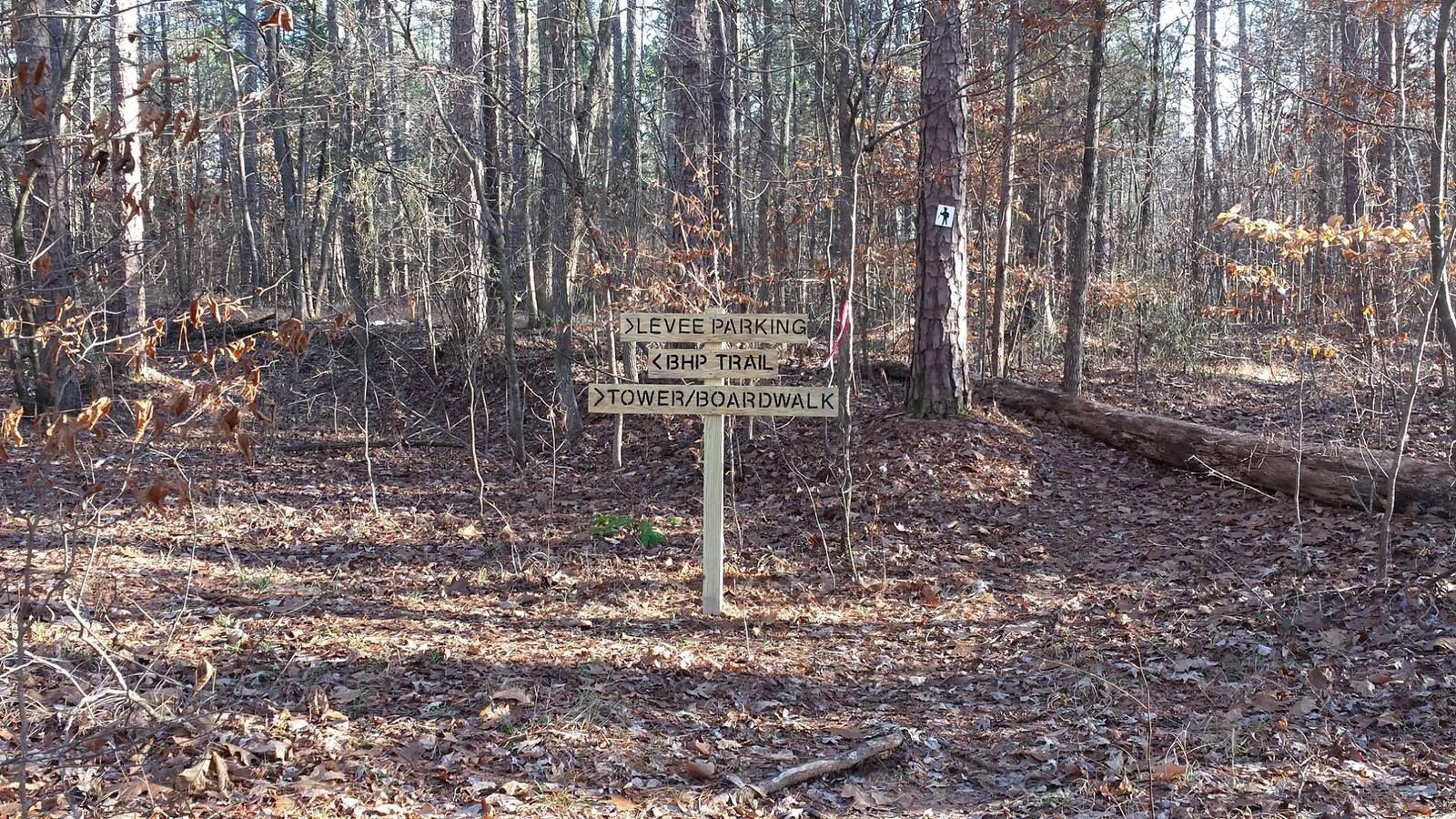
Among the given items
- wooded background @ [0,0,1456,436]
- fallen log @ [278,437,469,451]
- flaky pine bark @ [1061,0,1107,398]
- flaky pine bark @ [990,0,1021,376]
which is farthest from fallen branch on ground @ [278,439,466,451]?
flaky pine bark @ [1061,0,1107,398]

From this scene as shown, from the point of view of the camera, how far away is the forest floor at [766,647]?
13.1 ft

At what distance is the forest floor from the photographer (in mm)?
3992

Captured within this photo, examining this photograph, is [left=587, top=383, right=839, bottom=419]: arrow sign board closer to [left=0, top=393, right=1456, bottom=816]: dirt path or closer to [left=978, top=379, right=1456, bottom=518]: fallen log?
[left=0, top=393, right=1456, bottom=816]: dirt path

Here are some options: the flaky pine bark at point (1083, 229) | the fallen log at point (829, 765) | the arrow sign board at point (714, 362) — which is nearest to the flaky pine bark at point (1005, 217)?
the flaky pine bark at point (1083, 229)

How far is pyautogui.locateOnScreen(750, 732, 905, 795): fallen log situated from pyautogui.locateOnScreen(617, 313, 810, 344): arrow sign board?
2.57 meters

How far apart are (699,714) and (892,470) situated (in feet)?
14.7

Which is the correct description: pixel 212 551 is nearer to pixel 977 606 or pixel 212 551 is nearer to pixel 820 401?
pixel 820 401

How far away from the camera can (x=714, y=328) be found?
630 cm

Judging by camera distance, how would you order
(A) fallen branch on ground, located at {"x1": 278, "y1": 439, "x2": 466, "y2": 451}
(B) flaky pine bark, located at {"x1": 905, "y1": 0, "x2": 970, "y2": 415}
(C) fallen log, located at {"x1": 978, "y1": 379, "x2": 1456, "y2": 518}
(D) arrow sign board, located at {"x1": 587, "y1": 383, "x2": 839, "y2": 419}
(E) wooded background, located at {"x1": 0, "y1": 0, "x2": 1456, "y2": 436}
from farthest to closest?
(A) fallen branch on ground, located at {"x1": 278, "y1": 439, "x2": 466, "y2": 451}
(B) flaky pine bark, located at {"x1": 905, "y1": 0, "x2": 970, "y2": 415}
(C) fallen log, located at {"x1": 978, "y1": 379, "x2": 1456, "y2": 518}
(E) wooded background, located at {"x1": 0, "y1": 0, "x2": 1456, "y2": 436}
(D) arrow sign board, located at {"x1": 587, "y1": 383, "x2": 839, "y2": 419}

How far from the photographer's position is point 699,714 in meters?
4.83

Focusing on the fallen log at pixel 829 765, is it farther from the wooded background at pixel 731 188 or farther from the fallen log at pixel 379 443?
the fallen log at pixel 379 443

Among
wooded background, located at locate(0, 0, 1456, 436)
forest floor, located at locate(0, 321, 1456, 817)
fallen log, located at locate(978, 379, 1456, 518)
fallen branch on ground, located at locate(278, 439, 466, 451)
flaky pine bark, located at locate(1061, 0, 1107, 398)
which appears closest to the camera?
forest floor, located at locate(0, 321, 1456, 817)

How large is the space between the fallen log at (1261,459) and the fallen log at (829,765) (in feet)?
12.5

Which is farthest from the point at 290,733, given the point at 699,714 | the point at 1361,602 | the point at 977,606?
the point at 1361,602
